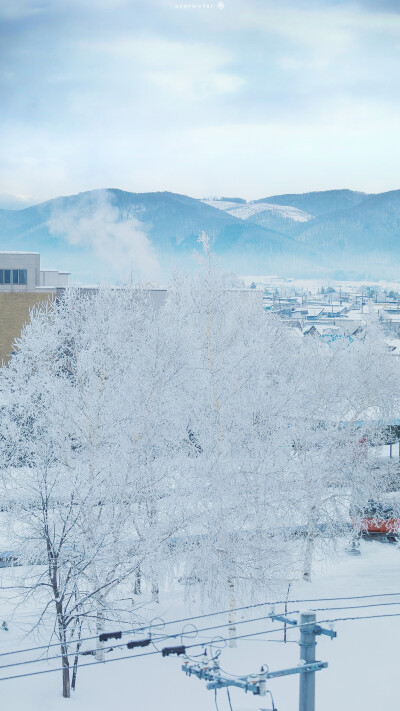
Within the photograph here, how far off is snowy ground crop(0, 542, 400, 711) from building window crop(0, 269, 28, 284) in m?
36.1

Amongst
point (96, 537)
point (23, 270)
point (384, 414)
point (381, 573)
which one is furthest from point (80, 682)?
point (23, 270)

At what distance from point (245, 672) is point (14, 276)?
137 ft

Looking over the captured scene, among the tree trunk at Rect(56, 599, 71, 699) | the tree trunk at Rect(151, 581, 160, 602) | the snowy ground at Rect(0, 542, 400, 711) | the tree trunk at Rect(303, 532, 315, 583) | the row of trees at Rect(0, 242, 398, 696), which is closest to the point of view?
the tree trunk at Rect(56, 599, 71, 699)

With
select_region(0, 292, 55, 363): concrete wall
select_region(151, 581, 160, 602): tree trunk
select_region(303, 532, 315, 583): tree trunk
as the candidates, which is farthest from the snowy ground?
select_region(0, 292, 55, 363): concrete wall

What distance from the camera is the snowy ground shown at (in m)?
14.1

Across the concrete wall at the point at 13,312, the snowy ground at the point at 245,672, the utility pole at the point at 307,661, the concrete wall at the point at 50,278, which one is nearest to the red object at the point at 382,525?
the snowy ground at the point at 245,672

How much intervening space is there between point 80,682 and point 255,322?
14235mm

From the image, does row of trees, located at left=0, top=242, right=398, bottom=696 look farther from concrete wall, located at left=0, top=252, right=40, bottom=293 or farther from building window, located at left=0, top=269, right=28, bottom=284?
building window, located at left=0, top=269, right=28, bottom=284

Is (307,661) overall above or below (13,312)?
below

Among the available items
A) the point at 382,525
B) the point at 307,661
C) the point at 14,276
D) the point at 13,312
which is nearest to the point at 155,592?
the point at 382,525

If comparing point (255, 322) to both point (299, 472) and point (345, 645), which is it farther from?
point (345, 645)

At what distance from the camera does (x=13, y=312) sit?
43.0 metres

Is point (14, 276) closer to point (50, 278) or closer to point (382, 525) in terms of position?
point (50, 278)

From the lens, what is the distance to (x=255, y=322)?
2645 centimetres
